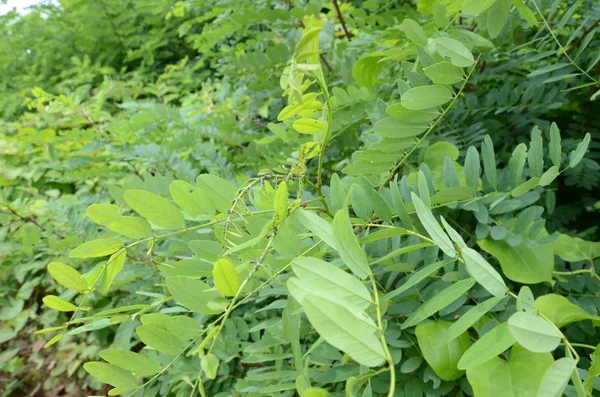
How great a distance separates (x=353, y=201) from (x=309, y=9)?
1.93 ft

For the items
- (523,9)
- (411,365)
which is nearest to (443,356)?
(411,365)

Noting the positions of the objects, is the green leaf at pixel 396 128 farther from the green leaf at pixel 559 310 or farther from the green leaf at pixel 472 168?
the green leaf at pixel 559 310

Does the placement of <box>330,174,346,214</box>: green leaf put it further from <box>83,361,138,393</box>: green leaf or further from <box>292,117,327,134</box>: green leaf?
<box>83,361,138,393</box>: green leaf

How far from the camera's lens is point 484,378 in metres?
0.35

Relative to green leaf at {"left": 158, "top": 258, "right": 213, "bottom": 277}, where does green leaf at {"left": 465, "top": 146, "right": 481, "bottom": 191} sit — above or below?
below

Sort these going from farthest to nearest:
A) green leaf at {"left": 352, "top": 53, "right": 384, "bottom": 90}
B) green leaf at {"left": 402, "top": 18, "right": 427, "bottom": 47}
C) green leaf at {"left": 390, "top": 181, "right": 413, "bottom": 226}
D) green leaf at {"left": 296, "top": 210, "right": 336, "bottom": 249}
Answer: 1. green leaf at {"left": 352, "top": 53, "right": 384, "bottom": 90}
2. green leaf at {"left": 402, "top": 18, "right": 427, "bottom": 47}
3. green leaf at {"left": 390, "top": 181, "right": 413, "bottom": 226}
4. green leaf at {"left": 296, "top": 210, "right": 336, "bottom": 249}

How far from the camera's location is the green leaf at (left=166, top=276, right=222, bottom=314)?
0.34m

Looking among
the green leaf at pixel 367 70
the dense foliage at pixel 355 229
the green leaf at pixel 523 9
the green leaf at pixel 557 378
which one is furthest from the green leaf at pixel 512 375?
the green leaf at pixel 367 70

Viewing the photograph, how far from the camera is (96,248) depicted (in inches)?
14.6

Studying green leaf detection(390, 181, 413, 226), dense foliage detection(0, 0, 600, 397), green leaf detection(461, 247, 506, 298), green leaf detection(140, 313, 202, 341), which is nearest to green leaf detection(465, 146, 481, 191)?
dense foliage detection(0, 0, 600, 397)

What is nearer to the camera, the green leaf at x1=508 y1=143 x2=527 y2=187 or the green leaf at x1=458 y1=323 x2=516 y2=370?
the green leaf at x1=458 y1=323 x2=516 y2=370

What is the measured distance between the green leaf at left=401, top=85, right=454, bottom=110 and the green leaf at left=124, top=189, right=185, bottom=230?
0.84ft

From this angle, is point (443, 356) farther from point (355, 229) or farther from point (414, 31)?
point (414, 31)

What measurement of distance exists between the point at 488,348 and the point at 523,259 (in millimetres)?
265
